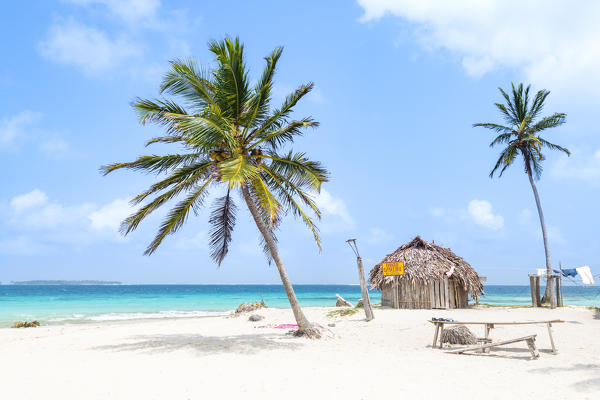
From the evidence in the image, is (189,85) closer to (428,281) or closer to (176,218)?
(176,218)

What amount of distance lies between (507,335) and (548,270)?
33.6 feet

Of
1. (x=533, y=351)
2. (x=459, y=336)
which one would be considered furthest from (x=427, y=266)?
(x=533, y=351)

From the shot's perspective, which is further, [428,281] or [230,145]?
[428,281]

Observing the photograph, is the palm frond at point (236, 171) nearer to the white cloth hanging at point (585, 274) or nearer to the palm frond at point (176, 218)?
the palm frond at point (176, 218)

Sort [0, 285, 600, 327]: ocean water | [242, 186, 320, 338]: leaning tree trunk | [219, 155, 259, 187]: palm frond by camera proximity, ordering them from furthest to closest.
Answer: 1. [0, 285, 600, 327]: ocean water
2. [242, 186, 320, 338]: leaning tree trunk
3. [219, 155, 259, 187]: palm frond

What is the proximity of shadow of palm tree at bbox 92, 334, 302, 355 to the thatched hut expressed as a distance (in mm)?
8397

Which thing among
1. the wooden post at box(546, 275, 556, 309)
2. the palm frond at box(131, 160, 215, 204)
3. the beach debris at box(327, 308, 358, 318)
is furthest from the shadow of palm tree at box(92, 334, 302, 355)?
the wooden post at box(546, 275, 556, 309)

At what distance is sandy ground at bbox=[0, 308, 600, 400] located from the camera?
5832 mm

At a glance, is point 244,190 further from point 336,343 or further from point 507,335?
point 507,335

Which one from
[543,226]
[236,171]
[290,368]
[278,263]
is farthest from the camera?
[543,226]

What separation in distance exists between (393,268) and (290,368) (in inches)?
426

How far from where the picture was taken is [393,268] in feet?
56.6

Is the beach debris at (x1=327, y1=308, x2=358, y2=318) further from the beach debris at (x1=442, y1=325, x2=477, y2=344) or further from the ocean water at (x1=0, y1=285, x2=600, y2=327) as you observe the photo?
the ocean water at (x1=0, y1=285, x2=600, y2=327)

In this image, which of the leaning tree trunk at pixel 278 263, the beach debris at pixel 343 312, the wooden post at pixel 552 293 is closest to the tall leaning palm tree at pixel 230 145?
the leaning tree trunk at pixel 278 263
